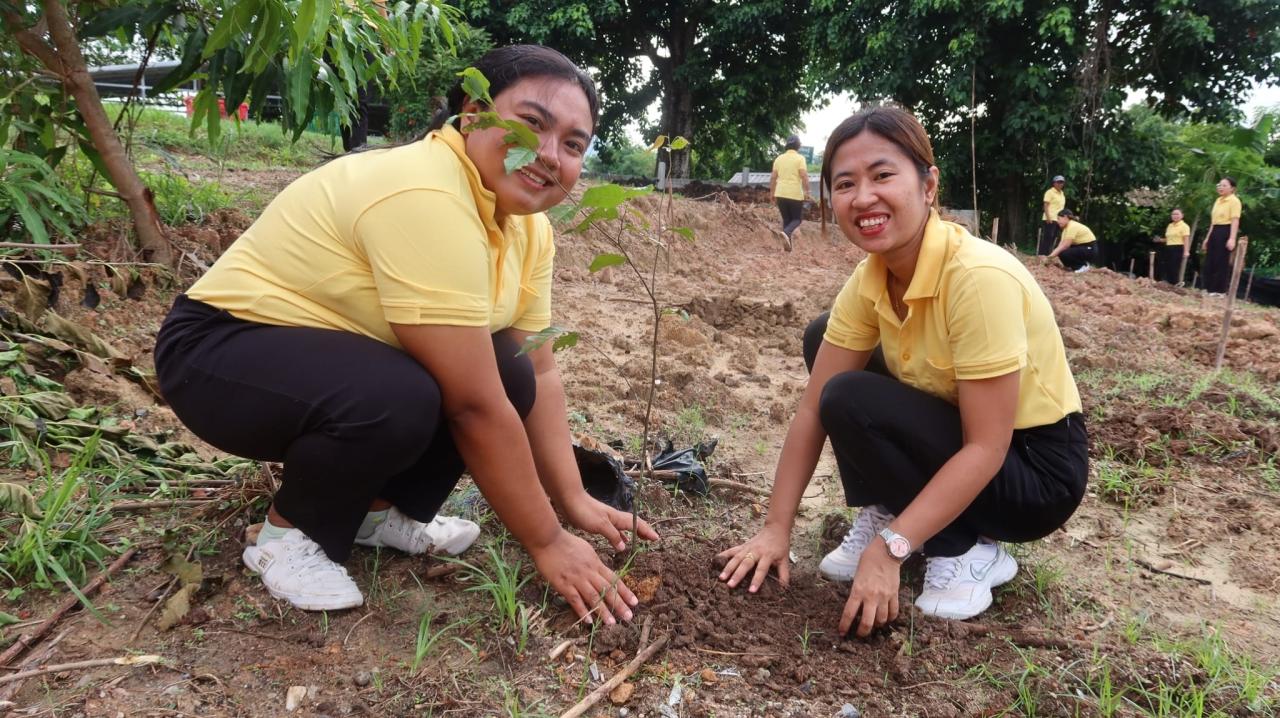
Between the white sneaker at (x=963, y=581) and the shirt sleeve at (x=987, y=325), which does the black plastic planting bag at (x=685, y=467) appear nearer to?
the white sneaker at (x=963, y=581)

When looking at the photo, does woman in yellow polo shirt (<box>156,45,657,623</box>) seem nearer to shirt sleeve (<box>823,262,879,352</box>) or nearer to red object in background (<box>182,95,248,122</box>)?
shirt sleeve (<box>823,262,879,352</box>)

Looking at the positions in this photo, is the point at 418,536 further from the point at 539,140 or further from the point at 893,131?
the point at 893,131

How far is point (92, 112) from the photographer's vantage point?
2965mm

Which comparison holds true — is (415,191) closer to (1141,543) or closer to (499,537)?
(499,537)

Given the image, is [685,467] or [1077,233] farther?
[1077,233]

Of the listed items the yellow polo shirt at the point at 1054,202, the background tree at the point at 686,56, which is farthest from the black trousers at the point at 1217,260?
the background tree at the point at 686,56

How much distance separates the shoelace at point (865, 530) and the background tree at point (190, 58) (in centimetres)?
215

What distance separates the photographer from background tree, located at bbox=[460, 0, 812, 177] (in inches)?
555

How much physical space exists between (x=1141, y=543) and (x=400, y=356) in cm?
A: 210

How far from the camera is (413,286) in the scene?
49.7 inches

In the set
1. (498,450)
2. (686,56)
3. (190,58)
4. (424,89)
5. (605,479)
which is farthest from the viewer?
(686,56)

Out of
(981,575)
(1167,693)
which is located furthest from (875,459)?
(1167,693)

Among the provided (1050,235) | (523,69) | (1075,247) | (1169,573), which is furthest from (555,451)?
(1050,235)

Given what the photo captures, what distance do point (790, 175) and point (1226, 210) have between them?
559 centimetres
